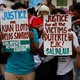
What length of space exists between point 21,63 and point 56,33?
0.71 metres

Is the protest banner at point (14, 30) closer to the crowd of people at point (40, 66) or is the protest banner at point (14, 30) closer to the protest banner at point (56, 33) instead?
the crowd of people at point (40, 66)

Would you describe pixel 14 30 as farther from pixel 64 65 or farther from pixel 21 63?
pixel 64 65

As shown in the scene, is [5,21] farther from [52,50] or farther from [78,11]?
[78,11]

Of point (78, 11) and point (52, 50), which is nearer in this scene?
point (52, 50)

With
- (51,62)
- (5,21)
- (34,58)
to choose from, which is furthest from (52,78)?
(5,21)

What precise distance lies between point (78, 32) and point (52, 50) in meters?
0.72

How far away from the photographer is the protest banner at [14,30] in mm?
5793

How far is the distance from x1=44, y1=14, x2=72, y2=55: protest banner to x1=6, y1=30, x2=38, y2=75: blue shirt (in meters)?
0.21

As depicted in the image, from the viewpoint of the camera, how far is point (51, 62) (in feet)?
19.3

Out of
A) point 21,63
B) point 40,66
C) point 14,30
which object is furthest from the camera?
point 40,66

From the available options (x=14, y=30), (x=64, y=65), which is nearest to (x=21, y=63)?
(x=14, y=30)

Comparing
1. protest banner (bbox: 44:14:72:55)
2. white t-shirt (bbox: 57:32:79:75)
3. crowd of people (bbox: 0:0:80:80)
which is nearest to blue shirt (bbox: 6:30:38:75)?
crowd of people (bbox: 0:0:80:80)

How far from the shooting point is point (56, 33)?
18.9 ft

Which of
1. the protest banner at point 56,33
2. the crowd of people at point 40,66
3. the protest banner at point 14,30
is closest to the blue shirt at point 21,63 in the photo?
the crowd of people at point 40,66
